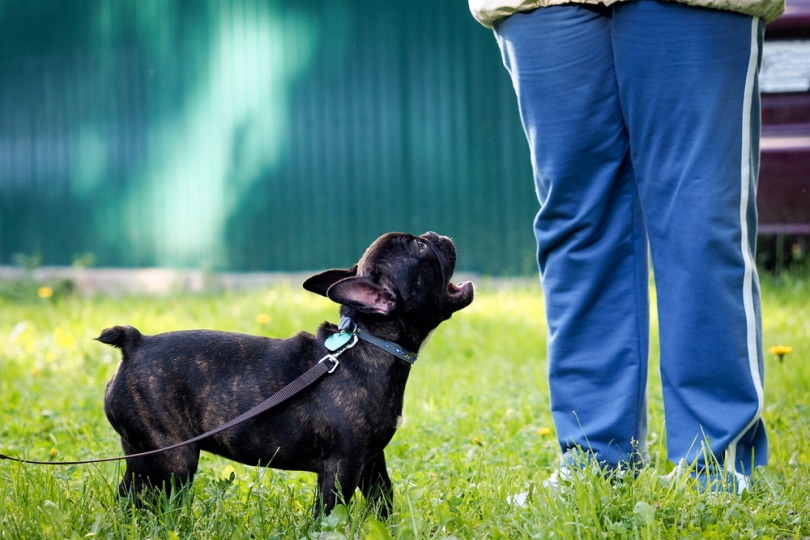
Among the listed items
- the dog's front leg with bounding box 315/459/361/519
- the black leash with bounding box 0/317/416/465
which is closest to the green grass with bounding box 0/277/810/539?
the dog's front leg with bounding box 315/459/361/519

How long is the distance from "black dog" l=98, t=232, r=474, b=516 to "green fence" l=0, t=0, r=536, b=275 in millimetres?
5145

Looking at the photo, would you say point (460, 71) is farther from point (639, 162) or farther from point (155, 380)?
point (155, 380)

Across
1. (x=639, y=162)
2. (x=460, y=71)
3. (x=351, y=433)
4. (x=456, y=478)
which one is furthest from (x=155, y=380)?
(x=460, y=71)

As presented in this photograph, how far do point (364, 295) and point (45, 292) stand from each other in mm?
5725

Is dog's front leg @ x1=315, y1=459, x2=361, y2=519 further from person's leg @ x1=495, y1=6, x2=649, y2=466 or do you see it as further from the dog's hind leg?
person's leg @ x1=495, y1=6, x2=649, y2=466

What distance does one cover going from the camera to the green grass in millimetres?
2717

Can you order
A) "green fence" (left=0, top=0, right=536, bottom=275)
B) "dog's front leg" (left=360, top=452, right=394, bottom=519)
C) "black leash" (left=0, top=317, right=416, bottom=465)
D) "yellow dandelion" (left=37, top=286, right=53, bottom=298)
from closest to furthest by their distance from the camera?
"black leash" (left=0, top=317, right=416, bottom=465)
"dog's front leg" (left=360, top=452, right=394, bottom=519)
"yellow dandelion" (left=37, top=286, right=53, bottom=298)
"green fence" (left=0, top=0, right=536, bottom=275)

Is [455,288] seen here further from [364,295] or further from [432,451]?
[432,451]

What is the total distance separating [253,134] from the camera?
8656 mm

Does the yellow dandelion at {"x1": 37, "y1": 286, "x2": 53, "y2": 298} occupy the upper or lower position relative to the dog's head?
lower

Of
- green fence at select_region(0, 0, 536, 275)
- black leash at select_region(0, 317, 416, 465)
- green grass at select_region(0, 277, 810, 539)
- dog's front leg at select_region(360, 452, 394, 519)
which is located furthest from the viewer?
green fence at select_region(0, 0, 536, 275)

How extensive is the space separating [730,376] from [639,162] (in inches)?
29.2

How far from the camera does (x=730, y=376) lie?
9.89ft

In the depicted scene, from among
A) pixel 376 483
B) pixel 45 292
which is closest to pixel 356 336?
pixel 376 483
